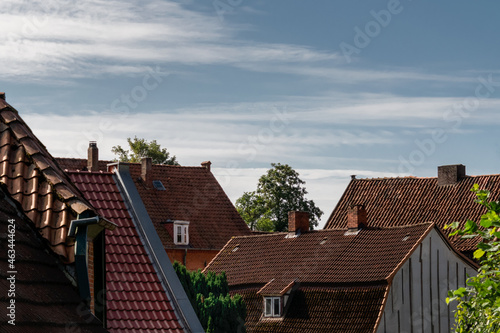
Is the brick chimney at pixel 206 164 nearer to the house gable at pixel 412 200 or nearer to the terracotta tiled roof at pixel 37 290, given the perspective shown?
the house gable at pixel 412 200

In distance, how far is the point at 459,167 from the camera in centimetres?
4762

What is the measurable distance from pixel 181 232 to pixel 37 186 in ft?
144

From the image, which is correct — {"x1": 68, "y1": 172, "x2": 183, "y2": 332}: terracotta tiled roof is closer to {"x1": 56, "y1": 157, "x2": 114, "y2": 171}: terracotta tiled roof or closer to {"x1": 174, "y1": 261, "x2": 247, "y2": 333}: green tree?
{"x1": 174, "y1": 261, "x2": 247, "y2": 333}: green tree

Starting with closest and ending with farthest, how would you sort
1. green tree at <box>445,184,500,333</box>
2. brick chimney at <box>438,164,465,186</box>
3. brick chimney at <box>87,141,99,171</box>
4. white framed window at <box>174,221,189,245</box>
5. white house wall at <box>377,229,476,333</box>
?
green tree at <box>445,184,500,333</box> < white house wall at <box>377,229,476,333</box> < brick chimney at <box>438,164,465,186</box> < white framed window at <box>174,221,189,245</box> < brick chimney at <box>87,141,99,171</box>

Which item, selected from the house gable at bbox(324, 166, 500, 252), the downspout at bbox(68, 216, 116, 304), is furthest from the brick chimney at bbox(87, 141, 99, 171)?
the downspout at bbox(68, 216, 116, 304)

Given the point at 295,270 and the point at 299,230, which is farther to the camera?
the point at 299,230

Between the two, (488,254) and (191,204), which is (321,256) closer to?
(191,204)

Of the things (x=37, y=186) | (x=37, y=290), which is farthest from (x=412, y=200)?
(x=37, y=290)

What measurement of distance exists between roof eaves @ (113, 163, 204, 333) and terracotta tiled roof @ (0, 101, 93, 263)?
17.6 feet

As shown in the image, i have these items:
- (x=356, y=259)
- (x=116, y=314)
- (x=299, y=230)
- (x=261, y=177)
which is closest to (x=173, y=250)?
(x=299, y=230)

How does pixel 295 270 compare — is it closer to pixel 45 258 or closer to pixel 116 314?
pixel 116 314

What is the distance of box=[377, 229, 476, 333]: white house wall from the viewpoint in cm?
3500

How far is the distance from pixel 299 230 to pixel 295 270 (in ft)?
13.1

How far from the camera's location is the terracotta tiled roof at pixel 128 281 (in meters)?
13.2
